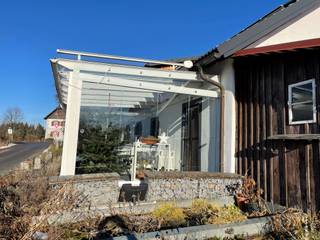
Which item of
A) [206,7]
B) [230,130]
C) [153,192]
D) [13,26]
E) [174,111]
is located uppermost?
[206,7]

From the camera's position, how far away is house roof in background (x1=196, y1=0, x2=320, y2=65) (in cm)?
648

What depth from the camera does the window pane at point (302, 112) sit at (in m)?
5.85

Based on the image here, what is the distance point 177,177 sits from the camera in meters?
6.92

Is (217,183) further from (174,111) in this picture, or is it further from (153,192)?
(174,111)

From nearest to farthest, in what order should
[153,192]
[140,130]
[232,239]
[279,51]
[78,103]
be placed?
[232,239] → [279,51] → [153,192] → [78,103] → [140,130]

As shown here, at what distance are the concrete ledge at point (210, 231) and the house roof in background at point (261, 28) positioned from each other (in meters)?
4.03

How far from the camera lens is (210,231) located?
4539 millimetres

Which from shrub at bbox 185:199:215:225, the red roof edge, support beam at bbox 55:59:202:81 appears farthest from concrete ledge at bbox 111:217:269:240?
support beam at bbox 55:59:202:81

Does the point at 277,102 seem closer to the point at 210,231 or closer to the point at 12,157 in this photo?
the point at 210,231

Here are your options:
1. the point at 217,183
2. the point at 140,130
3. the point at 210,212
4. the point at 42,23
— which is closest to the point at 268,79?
the point at 217,183

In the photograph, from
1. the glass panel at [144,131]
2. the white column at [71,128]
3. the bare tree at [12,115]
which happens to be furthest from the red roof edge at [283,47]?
the bare tree at [12,115]

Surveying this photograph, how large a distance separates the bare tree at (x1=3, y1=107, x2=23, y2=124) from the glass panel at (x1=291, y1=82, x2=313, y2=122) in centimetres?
7141

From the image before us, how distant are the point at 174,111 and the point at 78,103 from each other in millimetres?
4687

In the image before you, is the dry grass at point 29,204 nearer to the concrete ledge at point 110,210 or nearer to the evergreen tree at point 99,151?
the concrete ledge at point 110,210
